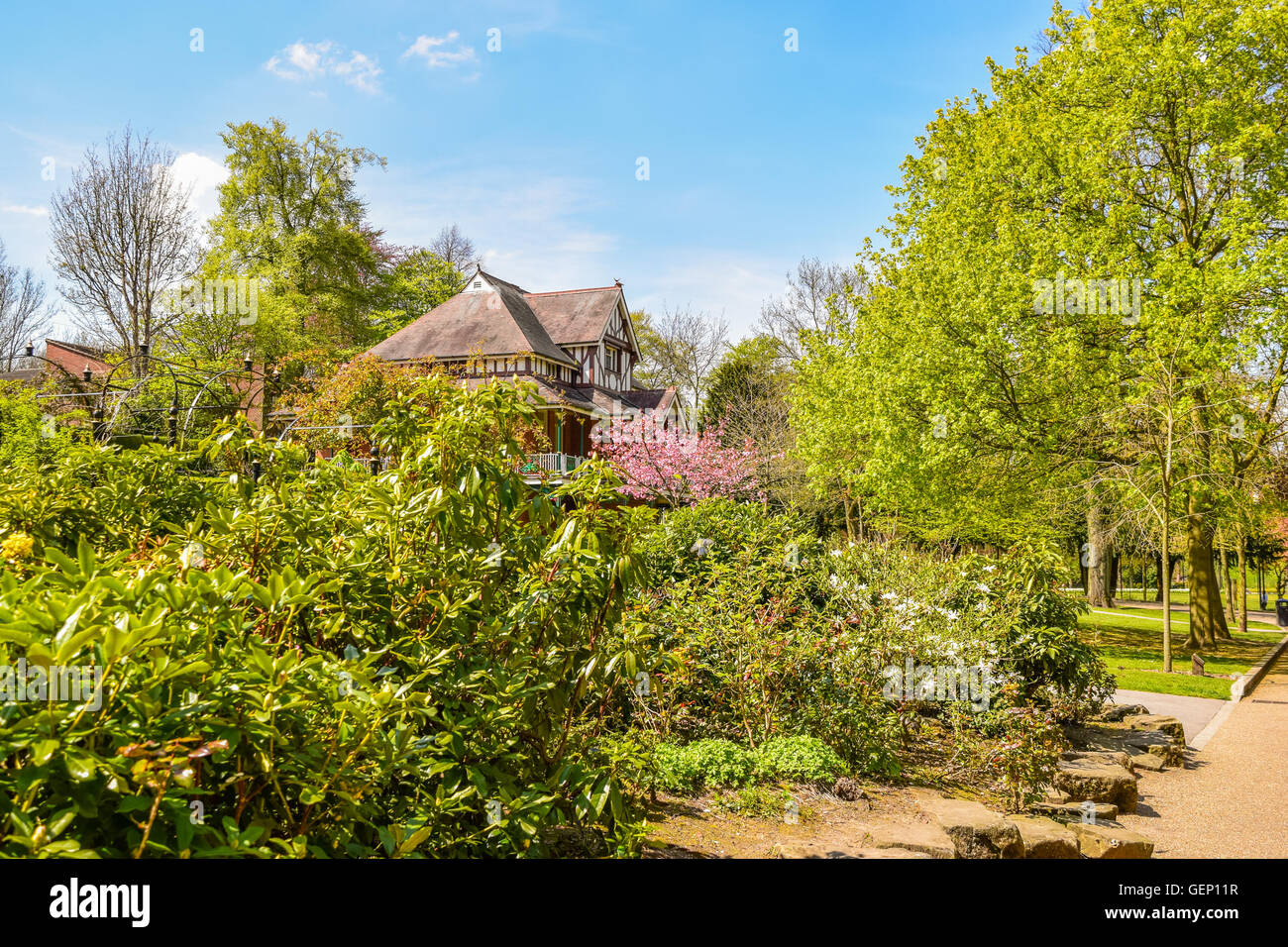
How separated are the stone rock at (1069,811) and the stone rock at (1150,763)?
2.44 meters

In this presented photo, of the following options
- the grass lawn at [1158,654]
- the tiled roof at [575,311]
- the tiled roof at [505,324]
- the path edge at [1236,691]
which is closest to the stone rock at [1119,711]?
the path edge at [1236,691]

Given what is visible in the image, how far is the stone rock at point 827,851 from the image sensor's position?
13.3 feet

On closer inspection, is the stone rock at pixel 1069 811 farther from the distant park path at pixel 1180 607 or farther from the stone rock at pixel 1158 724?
the distant park path at pixel 1180 607

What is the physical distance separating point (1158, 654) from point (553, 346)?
2352 centimetres

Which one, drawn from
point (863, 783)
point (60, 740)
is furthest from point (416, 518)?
point (863, 783)

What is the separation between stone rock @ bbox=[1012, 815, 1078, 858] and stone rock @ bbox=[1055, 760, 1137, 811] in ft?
4.45

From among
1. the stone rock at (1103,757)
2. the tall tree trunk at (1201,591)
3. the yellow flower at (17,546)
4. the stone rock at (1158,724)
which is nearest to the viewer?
the yellow flower at (17,546)

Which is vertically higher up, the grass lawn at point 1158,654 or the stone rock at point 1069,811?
the stone rock at point 1069,811

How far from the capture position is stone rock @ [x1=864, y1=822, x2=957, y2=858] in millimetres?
4395

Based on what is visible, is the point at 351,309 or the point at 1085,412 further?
the point at 351,309

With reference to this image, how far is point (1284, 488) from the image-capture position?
25.1 m

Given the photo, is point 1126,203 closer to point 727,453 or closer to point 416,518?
point 727,453

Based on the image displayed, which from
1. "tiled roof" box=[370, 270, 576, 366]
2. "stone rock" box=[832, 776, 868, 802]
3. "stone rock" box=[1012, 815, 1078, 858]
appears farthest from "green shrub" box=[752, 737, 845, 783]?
"tiled roof" box=[370, 270, 576, 366]
